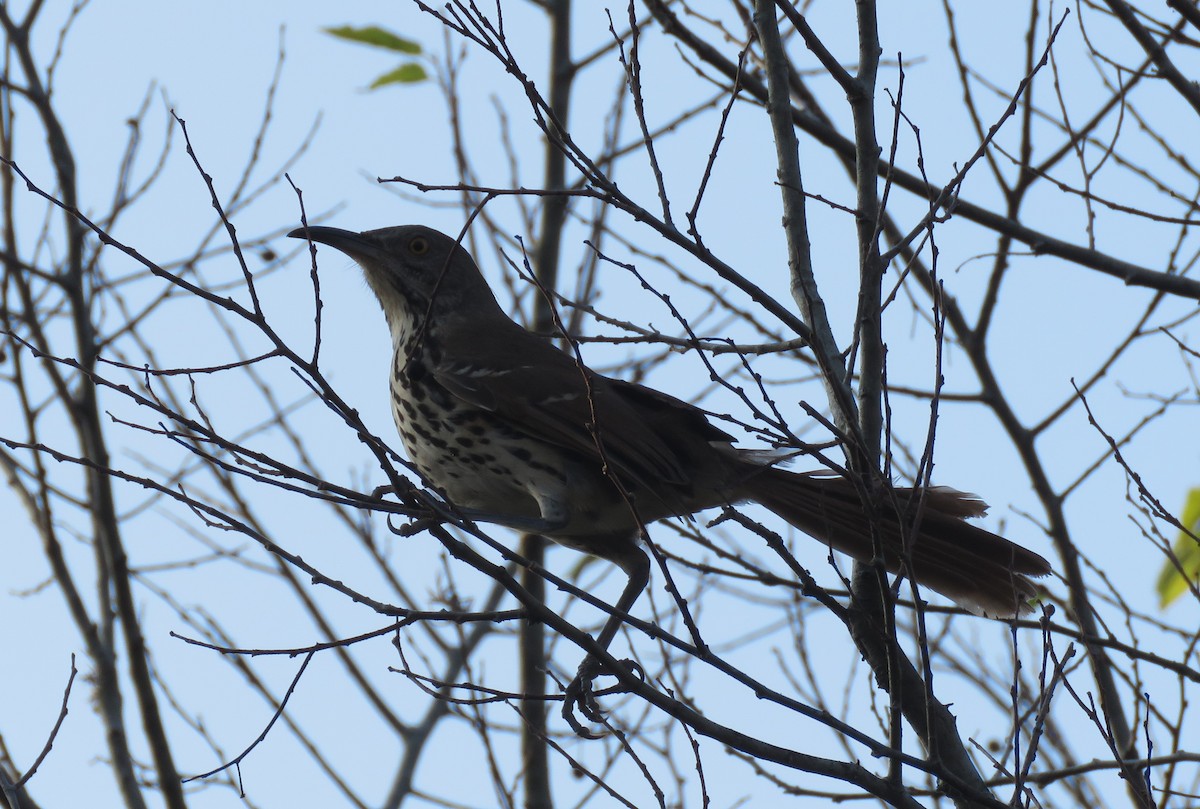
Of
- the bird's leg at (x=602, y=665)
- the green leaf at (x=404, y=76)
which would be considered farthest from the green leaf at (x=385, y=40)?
the bird's leg at (x=602, y=665)

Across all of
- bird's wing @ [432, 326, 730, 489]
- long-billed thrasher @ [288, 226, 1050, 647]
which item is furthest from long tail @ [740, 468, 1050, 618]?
bird's wing @ [432, 326, 730, 489]

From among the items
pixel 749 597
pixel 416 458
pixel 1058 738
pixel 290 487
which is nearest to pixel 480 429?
pixel 416 458

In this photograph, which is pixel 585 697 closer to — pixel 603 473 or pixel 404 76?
pixel 603 473

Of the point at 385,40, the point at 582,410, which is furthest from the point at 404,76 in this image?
the point at 582,410

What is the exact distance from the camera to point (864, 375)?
329 cm

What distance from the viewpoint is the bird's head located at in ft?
16.1

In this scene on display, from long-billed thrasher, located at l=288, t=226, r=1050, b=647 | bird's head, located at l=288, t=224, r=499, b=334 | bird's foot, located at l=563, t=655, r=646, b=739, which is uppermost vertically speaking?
bird's head, located at l=288, t=224, r=499, b=334

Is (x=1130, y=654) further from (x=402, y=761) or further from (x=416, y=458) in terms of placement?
(x=402, y=761)

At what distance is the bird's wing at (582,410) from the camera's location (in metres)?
4.20

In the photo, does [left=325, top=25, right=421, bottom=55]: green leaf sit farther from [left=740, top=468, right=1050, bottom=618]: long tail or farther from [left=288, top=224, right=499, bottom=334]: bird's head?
[left=740, top=468, right=1050, bottom=618]: long tail

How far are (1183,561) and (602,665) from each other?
212 cm

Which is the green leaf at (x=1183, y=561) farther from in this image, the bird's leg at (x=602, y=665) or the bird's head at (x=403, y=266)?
the bird's head at (x=403, y=266)

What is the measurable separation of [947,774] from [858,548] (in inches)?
52.6

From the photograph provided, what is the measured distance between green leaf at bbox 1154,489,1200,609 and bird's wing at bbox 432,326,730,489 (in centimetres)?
142
